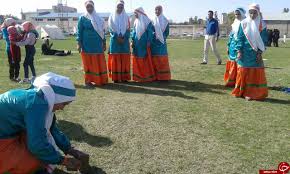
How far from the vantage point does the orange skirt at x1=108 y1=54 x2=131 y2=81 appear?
30.5 feet

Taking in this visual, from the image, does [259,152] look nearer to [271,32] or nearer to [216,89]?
[216,89]

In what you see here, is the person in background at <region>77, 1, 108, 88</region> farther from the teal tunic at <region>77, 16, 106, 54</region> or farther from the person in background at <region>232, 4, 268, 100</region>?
the person in background at <region>232, 4, 268, 100</region>

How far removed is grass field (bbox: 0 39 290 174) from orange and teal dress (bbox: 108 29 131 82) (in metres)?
0.54

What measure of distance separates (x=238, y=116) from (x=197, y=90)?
2.27 m

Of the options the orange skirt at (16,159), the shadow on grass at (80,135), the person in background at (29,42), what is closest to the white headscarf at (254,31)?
the shadow on grass at (80,135)

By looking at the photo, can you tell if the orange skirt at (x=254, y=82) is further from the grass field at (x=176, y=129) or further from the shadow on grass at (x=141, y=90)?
the shadow on grass at (x=141, y=90)

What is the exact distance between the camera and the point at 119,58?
9312 millimetres

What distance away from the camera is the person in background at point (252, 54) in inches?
290

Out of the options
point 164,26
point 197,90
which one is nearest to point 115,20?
point 164,26

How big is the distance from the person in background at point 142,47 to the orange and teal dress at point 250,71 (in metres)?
2.48

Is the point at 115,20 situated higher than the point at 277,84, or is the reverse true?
the point at 115,20

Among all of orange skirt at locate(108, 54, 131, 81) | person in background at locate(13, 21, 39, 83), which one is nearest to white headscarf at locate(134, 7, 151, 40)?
orange skirt at locate(108, 54, 131, 81)

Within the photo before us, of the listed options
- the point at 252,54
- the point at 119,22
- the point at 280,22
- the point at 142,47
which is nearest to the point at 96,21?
the point at 119,22

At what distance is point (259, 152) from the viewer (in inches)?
184
